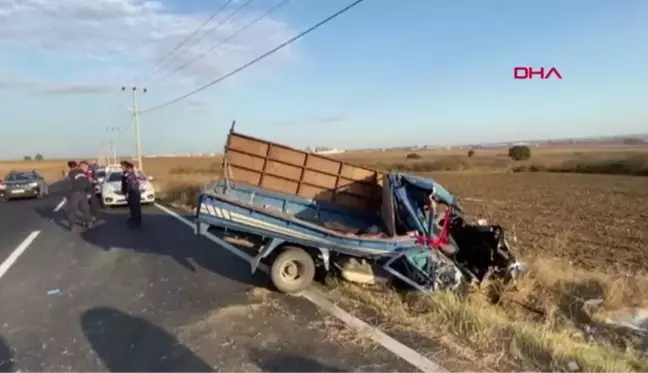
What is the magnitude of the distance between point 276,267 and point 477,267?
323cm

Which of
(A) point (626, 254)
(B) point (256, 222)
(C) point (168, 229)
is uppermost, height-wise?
(B) point (256, 222)

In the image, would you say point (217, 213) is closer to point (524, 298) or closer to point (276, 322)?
point (276, 322)

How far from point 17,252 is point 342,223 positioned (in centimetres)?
698

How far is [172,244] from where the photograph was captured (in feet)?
38.2

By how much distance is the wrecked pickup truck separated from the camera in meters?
7.61

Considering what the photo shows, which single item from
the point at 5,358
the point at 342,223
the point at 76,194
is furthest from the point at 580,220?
the point at 5,358

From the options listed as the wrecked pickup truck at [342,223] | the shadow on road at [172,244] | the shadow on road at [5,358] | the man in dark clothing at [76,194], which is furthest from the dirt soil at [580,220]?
the man in dark clothing at [76,194]

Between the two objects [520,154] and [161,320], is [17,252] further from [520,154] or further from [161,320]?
[520,154]

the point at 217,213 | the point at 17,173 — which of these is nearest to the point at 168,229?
the point at 217,213

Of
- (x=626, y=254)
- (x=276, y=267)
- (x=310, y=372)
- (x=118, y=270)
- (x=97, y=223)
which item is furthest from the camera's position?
(x=97, y=223)

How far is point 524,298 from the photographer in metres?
8.55

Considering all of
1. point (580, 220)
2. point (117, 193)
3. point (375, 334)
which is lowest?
point (580, 220)

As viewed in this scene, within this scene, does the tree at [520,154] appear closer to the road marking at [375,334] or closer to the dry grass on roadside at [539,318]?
the dry grass on roadside at [539,318]

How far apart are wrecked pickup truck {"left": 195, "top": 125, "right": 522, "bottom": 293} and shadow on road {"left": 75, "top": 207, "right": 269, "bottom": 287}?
0.84 m
